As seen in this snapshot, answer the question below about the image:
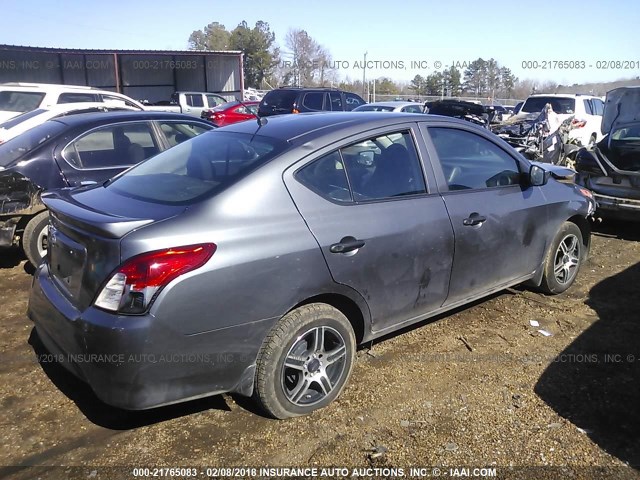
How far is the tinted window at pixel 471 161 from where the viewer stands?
386cm

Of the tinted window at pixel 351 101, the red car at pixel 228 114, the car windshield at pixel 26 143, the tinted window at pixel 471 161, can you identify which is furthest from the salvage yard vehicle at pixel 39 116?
the red car at pixel 228 114

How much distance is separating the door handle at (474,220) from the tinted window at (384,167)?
1.31 feet

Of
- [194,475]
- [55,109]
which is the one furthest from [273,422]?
[55,109]

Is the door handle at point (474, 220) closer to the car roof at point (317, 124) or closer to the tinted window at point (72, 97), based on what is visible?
the car roof at point (317, 124)

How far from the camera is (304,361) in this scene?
3102mm

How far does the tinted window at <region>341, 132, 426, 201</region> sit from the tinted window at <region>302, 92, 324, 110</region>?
11731 millimetres

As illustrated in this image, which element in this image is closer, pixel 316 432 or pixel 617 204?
pixel 316 432

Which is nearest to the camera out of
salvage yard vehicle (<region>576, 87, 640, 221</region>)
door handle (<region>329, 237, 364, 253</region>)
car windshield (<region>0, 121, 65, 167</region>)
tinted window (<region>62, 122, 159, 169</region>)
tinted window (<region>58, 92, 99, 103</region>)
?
door handle (<region>329, 237, 364, 253</region>)

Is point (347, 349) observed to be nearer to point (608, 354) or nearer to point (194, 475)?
point (194, 475)

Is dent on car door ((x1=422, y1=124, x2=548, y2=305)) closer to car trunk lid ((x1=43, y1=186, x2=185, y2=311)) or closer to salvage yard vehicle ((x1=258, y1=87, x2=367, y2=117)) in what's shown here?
car trunk lid ((x1=43, y1=186, x2=185, y2=311))

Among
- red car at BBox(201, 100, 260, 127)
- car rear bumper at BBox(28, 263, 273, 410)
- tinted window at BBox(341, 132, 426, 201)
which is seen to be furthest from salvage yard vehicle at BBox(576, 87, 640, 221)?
red car at BBox(201, 100, 260, 127)

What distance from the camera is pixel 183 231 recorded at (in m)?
2.64

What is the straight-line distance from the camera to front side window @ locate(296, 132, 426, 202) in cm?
319

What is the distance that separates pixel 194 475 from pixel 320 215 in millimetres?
1503
